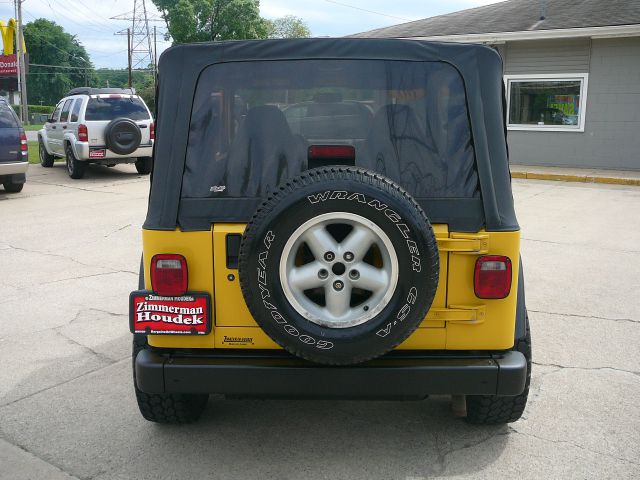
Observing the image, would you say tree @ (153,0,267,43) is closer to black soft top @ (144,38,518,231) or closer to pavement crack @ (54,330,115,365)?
pavement crack @ (54,330,115,365)

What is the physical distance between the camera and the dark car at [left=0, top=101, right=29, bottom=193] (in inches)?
464

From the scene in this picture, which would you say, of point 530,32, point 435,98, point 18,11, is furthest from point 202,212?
point 18,11

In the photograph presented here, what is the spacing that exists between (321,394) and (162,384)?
723 millimetres

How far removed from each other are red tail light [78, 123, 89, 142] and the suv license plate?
1237 cm

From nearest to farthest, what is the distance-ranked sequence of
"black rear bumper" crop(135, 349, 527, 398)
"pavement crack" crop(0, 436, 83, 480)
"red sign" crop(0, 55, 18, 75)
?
"black rear bumper" crop(135, 349, 527, 398) < "pavement crack" crop(0, 436, 83, 480) < "red sign" crop(0, 55, 18, 75)

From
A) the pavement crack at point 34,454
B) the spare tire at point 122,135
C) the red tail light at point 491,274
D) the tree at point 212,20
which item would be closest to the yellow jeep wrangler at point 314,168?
the red tail light at point 491,274

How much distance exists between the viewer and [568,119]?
1677cm

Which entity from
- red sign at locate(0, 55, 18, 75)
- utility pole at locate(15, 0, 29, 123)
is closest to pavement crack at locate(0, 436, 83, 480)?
utility pole at locate(15, 0, 29, 123)

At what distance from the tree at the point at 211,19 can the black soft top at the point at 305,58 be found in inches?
2146

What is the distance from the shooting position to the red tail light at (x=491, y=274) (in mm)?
3020

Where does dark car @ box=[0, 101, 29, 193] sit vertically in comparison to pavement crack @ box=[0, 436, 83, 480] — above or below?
above

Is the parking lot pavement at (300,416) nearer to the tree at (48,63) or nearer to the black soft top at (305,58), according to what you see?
the black soft top at (305,58)

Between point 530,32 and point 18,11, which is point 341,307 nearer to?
point 530,32

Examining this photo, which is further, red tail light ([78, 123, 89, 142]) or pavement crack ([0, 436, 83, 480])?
red tail light ([78, 123, 89, 142])
